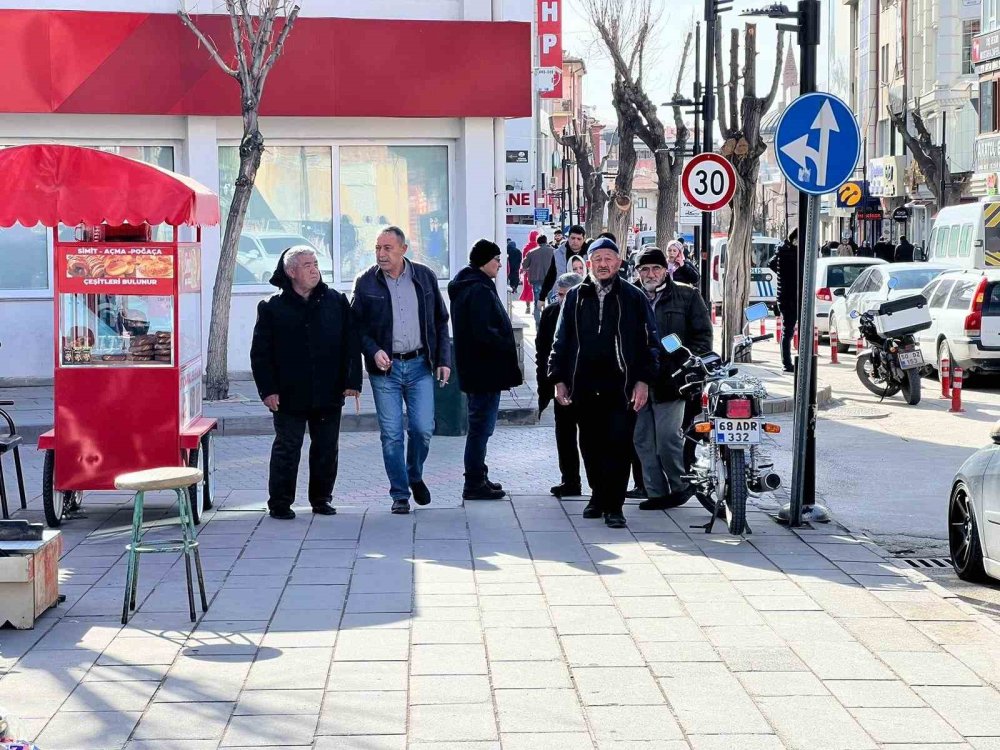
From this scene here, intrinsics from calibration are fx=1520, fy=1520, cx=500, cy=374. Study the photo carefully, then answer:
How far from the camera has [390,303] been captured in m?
9.93

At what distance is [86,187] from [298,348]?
1636 millimetres

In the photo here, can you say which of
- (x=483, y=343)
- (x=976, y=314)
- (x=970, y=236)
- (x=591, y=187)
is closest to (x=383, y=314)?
(x=483, y=343)

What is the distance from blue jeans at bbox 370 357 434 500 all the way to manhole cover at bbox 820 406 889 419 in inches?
289

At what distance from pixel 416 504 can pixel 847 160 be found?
3675mm

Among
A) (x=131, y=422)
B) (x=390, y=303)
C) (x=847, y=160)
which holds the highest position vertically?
(x=847, y=160)

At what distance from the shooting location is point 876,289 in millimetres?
23281

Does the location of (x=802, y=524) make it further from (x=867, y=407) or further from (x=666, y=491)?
(x=867, y=407)

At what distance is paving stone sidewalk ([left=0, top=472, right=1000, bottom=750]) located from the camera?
539 centimetres

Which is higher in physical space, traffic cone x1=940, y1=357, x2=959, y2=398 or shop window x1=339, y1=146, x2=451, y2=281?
shop window x1=339, y1=146, x2=451, y2=281

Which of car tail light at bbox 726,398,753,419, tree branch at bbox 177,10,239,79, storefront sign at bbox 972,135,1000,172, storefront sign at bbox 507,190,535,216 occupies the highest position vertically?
storefront sign at bbox 972,135,1000,172

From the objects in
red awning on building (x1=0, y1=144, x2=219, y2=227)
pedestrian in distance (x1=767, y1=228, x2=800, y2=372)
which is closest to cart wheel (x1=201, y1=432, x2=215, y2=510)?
red awning on building (x1=0, y1=144, x2=219, y2=227)

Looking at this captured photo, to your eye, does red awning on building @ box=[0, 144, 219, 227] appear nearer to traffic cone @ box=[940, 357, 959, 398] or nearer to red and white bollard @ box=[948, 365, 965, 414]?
red and white bollard @ box=[948, 365, 965, 414]

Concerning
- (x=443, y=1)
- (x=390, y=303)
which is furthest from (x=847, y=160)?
(x=443, y=1)

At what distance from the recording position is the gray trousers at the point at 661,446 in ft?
32.8
